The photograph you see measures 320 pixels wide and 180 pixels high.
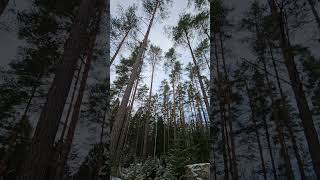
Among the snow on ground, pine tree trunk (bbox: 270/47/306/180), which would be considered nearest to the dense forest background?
pine tree trunk (bbox: 270/47/306/180)

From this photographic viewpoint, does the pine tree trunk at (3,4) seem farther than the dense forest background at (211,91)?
Yes

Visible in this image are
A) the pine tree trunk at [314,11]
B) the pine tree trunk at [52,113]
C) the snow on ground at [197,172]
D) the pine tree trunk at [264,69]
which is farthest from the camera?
the snow on ground at [197,172]

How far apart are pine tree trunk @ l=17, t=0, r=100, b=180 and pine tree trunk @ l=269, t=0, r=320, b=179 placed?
2.72m

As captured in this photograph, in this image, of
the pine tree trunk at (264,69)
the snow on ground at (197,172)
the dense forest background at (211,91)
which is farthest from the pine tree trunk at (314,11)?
the snow on ground at (197,172)

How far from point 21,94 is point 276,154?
10.2 feet

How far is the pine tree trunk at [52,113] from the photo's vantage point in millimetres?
2201

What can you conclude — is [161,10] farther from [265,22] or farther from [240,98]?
[240,98]

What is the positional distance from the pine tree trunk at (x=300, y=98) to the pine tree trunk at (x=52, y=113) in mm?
2723

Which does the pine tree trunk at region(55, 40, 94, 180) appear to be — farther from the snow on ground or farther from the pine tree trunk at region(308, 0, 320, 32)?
the snow on ground

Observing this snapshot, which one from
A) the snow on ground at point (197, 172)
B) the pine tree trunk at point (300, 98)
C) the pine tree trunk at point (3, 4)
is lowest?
the snow on ground at point (197, 172)

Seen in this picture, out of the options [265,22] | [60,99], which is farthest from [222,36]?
[60,99]

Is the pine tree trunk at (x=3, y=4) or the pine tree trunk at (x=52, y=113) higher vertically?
the pine tree trunk at (x=3, y=4)

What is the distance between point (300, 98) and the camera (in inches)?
105

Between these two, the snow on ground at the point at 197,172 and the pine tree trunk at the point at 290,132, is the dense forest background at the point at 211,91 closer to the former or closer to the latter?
the pine tree trunk at the point at 290,132
